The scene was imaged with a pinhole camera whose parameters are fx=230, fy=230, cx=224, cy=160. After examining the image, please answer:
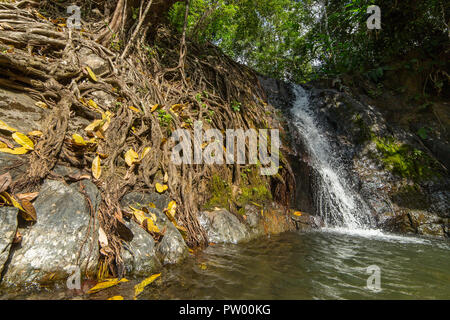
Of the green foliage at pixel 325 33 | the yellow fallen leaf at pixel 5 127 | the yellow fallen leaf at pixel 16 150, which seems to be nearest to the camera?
the yellow fallen leaf at pixel 16 150

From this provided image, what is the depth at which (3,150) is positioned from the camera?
1.83m

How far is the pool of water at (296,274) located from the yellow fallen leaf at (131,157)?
1229 mm

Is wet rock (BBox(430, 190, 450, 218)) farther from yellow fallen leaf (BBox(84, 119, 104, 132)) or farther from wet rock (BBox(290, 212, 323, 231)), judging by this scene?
yellow fallen leaf (BBox(84, 119, 104, 132))

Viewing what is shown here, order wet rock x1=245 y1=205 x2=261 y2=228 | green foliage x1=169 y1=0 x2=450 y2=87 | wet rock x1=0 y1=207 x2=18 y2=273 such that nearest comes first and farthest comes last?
wet rock x1=0 y1=207 x2=18 y2=273 < wet rock x1=245 y1=205 x2=261 y2=228 < green foliage x1=169 y1=0 x2=450 y2=87

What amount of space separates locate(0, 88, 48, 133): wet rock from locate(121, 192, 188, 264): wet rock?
117cm

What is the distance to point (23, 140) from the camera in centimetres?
197

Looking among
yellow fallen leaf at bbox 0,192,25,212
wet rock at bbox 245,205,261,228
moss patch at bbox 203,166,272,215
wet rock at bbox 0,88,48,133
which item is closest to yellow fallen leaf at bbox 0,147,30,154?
wet rock at bbox 0,88,48,133

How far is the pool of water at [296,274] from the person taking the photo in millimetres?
1551

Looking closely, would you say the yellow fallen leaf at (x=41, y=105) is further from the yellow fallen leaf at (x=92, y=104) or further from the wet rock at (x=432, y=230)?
the wet rock at (x=432, y=230)

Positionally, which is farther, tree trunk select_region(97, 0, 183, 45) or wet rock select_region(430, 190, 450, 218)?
wet rock select_region(430, 190, 450, 218)

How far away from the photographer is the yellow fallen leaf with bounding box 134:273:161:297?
149 centimetres

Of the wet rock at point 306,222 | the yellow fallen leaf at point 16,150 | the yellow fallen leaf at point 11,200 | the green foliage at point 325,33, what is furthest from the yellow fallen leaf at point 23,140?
the green foliage at point 325,33

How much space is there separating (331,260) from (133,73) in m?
3.76

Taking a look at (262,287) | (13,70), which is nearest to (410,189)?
(262,287)
